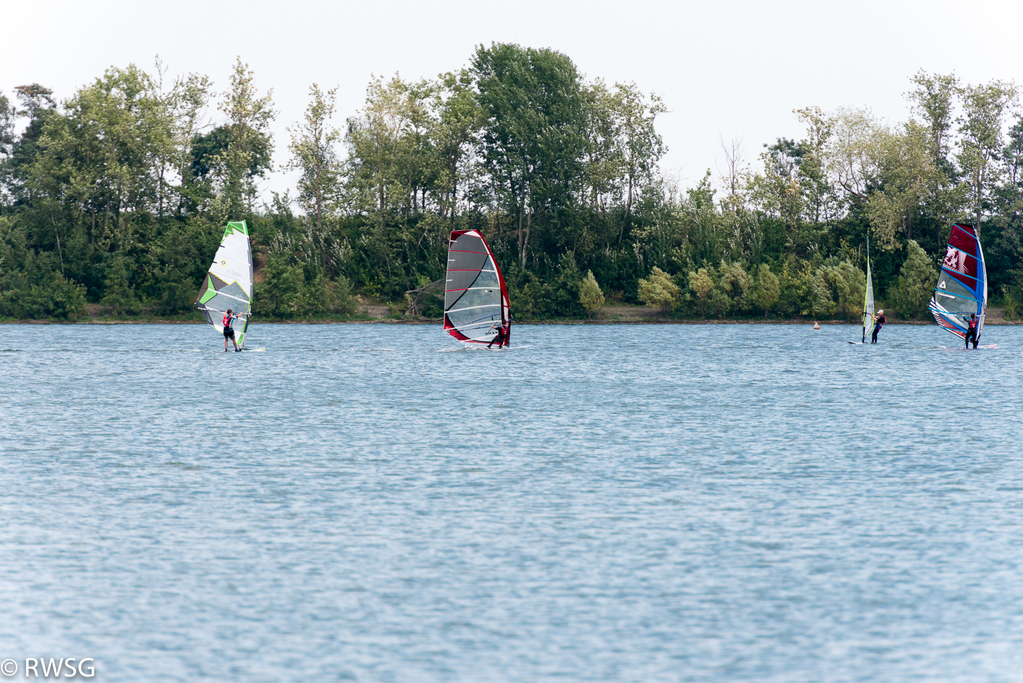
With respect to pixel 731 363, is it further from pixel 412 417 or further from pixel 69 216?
pixel 69 216

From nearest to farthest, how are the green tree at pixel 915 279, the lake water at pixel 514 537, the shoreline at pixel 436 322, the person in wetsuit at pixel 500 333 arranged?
the lake water at pixel 514 537
the person in wetsuit at pixel 500 333
the green tree at pixel 915 279
the shoreline at pixel 436 322

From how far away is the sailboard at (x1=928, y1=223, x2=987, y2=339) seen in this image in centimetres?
5069

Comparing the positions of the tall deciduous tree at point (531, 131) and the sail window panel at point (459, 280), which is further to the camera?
the tall deciduous tree at point (531, 131)

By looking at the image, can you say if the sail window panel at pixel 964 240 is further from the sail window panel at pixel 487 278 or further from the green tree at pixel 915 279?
the green tree at pixel 915 279

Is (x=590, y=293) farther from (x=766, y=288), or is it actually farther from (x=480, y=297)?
(x=480, y=297)

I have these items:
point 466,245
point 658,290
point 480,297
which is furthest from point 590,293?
point 466,245

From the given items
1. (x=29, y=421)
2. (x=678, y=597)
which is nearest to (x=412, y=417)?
(x=29, y=421)

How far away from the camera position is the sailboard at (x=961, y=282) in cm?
5069

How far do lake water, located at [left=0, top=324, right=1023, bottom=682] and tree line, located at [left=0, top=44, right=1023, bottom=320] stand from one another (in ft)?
172

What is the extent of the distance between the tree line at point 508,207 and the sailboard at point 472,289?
31.2 meters

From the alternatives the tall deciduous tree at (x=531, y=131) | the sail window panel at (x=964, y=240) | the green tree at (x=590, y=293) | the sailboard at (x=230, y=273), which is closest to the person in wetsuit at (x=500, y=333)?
the sailboard at (x=230, y=273)

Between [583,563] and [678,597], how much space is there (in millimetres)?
1555

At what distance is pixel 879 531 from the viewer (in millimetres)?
14234

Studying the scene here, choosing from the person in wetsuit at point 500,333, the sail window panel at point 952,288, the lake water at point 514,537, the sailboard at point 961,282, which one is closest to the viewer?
the lake water at point 514,537
